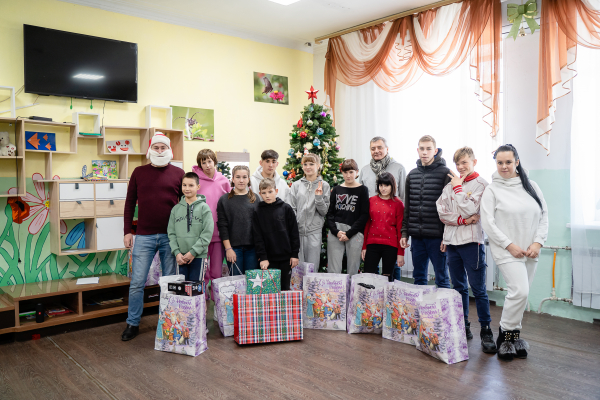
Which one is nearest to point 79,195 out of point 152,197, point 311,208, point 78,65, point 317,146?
point 152,197

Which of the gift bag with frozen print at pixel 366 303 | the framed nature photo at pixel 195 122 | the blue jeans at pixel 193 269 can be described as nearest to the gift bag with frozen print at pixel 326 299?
the gift bag with frozen print at pixel 366 303

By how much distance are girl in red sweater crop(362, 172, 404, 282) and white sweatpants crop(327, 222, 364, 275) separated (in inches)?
4.3

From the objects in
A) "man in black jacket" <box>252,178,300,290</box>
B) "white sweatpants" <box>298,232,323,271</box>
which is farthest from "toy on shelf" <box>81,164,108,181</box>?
"white sweatpants" <box>298,232,323,271</box>

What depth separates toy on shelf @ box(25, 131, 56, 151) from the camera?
402 centimetres

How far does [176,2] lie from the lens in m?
4.65

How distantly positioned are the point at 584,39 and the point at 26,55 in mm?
4817

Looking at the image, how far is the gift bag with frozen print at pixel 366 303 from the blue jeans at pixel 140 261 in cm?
150

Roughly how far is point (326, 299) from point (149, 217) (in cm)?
154

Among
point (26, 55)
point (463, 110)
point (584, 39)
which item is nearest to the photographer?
point (584, 39)

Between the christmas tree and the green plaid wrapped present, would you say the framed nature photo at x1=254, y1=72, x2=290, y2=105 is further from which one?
the green plaid wrapped present

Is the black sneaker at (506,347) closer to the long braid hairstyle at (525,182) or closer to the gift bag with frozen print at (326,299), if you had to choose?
the long braid hairstyle at (525,182)

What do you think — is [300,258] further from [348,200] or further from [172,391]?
[172,391]

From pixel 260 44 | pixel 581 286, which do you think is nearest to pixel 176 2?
pixel 260 44

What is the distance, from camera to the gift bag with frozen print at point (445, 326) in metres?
2.90
